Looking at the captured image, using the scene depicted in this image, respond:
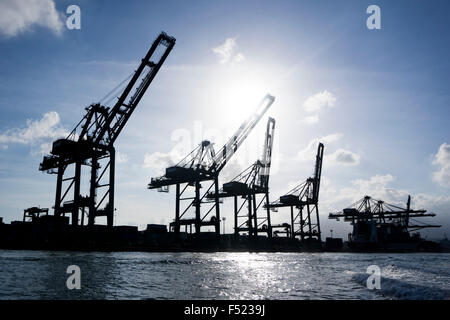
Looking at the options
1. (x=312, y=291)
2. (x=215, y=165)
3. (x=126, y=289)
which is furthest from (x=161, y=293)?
(x=215, y=165)

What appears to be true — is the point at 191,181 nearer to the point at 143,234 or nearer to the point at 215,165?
the point at 215,165

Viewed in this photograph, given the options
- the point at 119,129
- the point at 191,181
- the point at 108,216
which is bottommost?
the point at 108,216

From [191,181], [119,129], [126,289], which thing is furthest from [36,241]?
[126,289]

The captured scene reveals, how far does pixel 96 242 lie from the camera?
44.1 meters

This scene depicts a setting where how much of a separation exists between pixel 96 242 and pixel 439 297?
140ft

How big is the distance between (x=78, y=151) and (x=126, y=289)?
40.9 m

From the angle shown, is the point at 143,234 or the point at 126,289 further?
the point at 143,234

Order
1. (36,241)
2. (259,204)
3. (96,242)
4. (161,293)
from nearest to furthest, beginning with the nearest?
(161,293) → (96,242) → (36,241) → (259,204)

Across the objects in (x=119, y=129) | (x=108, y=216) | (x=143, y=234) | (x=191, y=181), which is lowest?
(x=143, y=234)

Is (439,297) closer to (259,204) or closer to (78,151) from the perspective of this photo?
(78,151)

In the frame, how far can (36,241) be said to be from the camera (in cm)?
4738

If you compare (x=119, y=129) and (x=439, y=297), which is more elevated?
(x=119, y=129)
